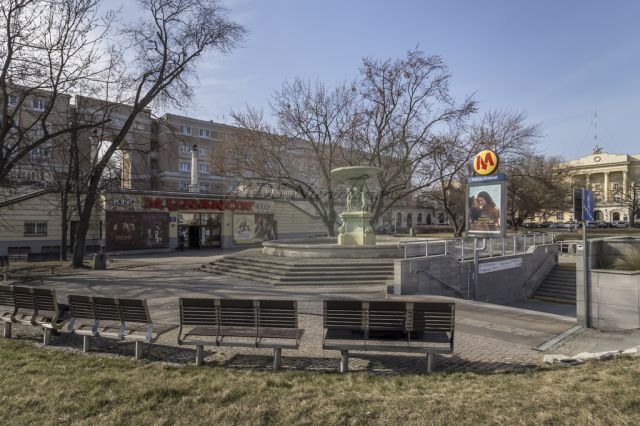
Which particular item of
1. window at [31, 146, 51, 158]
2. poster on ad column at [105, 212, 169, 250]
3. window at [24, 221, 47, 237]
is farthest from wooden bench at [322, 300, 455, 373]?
window at [24, 221, 47, 237]

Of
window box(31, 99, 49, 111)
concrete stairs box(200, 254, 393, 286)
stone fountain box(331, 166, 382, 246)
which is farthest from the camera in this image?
stone fountain box(331, 166, 382, 246)

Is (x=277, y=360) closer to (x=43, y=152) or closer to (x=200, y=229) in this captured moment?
(x=43, y=152)

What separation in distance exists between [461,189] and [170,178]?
37211 millimetres

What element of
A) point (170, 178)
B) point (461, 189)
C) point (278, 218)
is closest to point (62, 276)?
point (278, 218)

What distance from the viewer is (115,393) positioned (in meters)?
4.60

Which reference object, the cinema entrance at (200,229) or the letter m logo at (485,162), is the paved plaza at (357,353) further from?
the cinema entrance at (200,229)

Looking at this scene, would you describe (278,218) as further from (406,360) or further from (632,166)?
(632,166)

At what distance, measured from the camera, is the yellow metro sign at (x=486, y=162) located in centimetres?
2039

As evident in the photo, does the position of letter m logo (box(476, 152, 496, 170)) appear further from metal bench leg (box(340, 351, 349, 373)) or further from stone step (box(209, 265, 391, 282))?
metal bench leg (box(340, 351, 349, 373))

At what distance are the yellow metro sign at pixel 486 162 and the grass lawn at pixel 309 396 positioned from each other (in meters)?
16.0

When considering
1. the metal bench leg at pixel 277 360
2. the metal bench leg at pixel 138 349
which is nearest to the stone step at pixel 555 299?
the metal bench leg at pixel 277 360

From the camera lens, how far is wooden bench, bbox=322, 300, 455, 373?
556 cm

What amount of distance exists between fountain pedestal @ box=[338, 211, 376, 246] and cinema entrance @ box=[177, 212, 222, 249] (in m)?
19.7

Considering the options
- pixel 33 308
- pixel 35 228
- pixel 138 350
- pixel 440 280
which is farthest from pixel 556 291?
pixel 35 228
